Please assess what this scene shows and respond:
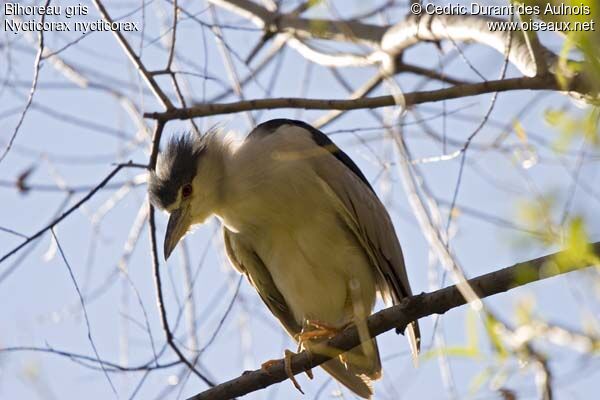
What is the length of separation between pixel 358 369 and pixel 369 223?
2.33 feet

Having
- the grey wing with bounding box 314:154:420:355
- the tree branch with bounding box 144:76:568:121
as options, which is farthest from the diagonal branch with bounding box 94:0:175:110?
the grey wing with bounding box 314:154:420:355

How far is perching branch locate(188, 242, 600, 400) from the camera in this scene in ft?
9.10

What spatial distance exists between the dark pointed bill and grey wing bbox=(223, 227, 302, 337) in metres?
0.28

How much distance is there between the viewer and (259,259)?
4457 mm

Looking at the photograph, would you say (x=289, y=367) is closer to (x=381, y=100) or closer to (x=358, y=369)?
(x=358, y=369)

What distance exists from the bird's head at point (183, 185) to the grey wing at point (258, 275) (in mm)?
212

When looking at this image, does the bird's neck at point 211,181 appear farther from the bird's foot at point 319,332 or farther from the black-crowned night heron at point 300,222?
the bird's foot at point 319,332

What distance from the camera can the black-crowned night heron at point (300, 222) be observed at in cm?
418

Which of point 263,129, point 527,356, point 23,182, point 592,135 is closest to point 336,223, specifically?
point 263,129

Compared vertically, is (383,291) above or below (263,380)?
above

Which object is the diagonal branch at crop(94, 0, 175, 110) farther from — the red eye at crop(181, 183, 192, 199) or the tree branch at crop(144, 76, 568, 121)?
the red eye at crop(181, 183, 192, 199)

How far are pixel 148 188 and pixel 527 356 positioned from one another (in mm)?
2363

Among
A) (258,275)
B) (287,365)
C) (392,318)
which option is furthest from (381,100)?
(258,275)

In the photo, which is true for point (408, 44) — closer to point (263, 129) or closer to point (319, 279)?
point (263, 129)
